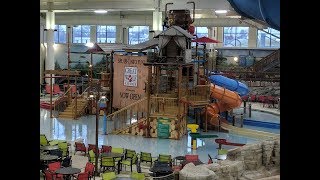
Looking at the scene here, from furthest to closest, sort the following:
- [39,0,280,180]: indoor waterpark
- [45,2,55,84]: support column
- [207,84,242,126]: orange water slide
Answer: [45,2,55,84]: support column → [207,84,242,126]: orange water slide → [39,0,280,180]: indoor waterpark

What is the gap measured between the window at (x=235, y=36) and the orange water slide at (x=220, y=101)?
18.3m

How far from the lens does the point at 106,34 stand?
4319cm

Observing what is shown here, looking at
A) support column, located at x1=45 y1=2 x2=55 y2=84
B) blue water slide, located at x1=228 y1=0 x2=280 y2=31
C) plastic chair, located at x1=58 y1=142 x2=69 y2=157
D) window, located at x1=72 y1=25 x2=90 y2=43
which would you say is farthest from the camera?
window, located at x1=72 y1=25 x2=90 y2=43

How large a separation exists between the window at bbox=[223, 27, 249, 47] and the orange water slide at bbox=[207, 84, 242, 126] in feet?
59.9

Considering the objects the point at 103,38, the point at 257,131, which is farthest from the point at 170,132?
the point at 103,38

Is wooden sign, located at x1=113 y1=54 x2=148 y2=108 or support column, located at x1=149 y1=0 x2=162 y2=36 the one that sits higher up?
support column, located at x1=149 y1=0 x2=162 y2=36

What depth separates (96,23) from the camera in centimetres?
3903

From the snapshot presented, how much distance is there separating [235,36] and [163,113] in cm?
2244

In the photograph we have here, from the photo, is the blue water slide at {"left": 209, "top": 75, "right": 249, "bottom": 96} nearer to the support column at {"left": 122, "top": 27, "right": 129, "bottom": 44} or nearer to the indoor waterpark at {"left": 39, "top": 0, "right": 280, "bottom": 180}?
the indoor waterpark at {"left": 39, "top": 0, "right": 280, "bottom": 180}

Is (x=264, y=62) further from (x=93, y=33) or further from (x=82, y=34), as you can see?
(x=82, y=34)

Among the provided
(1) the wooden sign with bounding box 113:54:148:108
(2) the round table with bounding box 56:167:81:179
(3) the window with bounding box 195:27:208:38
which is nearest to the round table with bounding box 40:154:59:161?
(2) the round table with bounding box 56:167:81:179

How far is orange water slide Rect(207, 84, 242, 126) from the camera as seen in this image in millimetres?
22875

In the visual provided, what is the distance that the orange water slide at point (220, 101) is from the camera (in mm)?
22875
